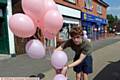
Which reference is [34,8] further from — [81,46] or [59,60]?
[81,46]

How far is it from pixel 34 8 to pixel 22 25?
1.17 feet

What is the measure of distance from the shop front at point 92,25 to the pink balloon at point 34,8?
25178mm

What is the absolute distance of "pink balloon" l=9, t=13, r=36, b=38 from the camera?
464cm

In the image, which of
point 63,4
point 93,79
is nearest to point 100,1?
point 63,4

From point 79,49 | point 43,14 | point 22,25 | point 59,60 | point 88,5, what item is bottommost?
point 59,60

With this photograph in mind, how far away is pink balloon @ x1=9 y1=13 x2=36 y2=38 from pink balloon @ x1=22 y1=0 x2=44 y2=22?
127 millimetres

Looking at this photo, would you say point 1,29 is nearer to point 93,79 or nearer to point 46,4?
point 93,79

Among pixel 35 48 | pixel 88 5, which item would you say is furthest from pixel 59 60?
pixel 88 5

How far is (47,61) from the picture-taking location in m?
13.3

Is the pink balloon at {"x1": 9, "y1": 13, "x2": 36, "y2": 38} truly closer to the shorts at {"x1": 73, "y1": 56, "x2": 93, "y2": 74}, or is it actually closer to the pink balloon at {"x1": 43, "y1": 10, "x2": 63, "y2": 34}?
the pink balloon at {"x1": 43, "y1": 10, "x2": 63, "y2": 34}

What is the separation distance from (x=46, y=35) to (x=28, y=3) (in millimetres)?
659

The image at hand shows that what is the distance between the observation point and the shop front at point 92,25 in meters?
31.9

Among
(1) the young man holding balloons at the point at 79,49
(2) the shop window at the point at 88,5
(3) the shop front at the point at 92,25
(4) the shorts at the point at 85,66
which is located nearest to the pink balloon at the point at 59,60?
(1) the young man holding balloons at the point at 79,49

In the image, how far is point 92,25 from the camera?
37156mm
